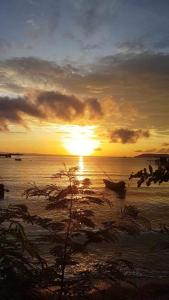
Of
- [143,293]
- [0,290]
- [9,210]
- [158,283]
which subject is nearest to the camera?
[0,290]

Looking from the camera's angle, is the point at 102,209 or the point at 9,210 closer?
the point at 9,210

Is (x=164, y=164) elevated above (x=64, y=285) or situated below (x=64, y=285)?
above

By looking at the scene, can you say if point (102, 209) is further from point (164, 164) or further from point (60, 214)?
point (164, 164)

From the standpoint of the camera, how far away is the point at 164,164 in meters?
3.71

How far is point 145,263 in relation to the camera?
22422 millimetres

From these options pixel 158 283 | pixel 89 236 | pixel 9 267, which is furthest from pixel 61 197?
pixel 158 283

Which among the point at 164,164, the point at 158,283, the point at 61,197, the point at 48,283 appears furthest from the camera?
the point at 158,283

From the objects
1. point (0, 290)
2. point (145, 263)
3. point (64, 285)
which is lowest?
point (145, 263)

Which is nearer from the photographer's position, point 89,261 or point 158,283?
point 158,283

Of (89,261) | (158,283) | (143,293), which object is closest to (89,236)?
(143,293)

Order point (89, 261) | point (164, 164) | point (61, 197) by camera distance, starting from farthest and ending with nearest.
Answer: point (89, 261) < point (61, 197) < point (164, 164)

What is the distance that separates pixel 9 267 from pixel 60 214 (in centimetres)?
3547

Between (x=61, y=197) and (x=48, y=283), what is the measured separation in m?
1.26

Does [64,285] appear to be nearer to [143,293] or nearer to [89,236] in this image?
[89,236]
